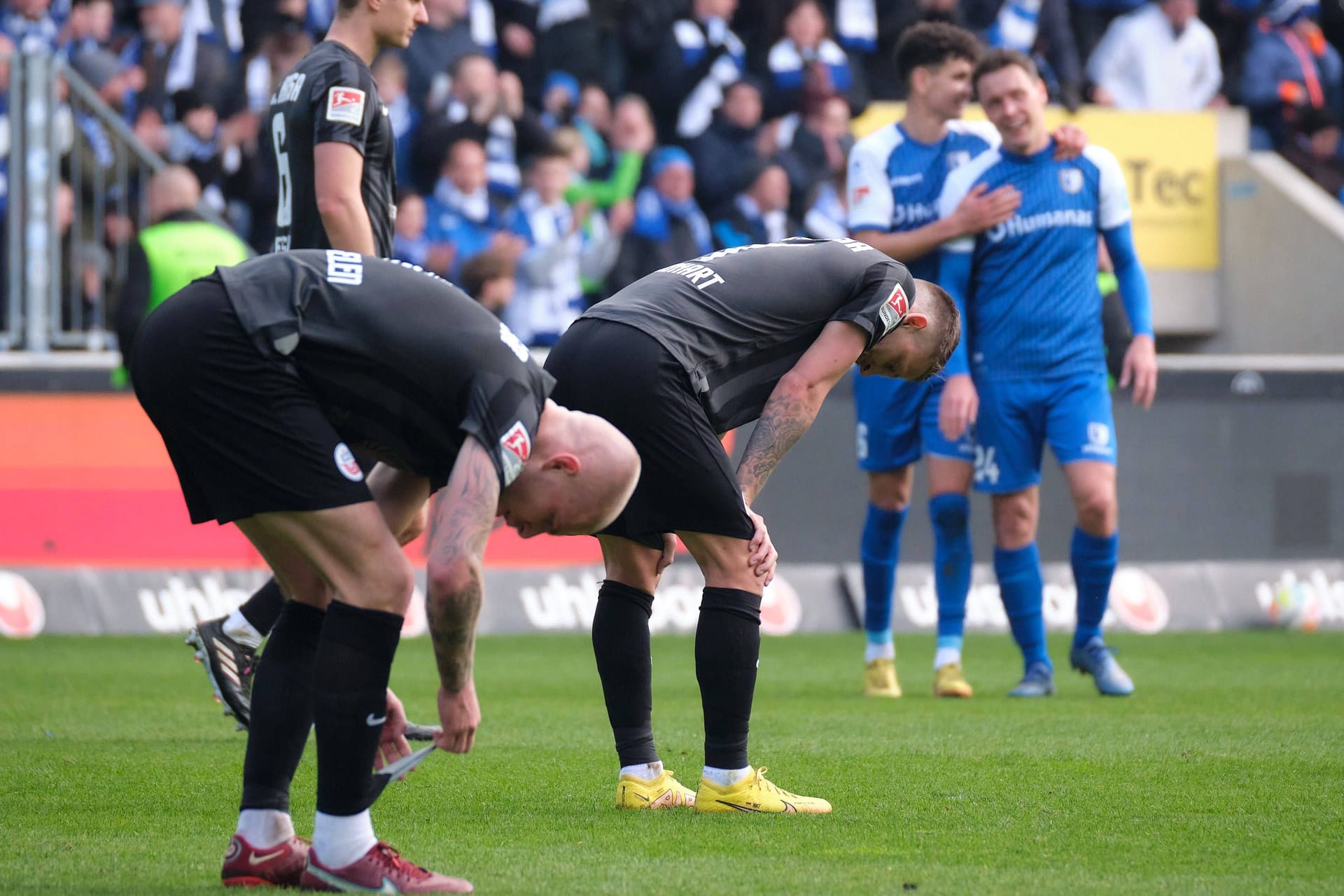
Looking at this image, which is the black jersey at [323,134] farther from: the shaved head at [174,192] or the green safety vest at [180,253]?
the shaved head at [174,192]

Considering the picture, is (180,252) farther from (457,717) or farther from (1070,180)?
(457,717)

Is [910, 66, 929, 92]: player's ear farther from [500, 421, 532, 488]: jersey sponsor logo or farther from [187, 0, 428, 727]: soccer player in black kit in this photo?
[500, 421, 532, 488]: jersey sponsor logo

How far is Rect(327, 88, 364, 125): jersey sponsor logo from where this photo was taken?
17.8 ft

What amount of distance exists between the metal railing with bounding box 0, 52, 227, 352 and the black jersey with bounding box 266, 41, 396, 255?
6308 millimetres

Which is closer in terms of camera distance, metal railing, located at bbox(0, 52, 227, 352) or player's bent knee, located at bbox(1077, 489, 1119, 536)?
player's bent knee, located at bbox(1077, 489, 1119, 536)

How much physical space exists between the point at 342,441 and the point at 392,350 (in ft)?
0.87

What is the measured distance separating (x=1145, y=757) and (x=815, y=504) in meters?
5.96

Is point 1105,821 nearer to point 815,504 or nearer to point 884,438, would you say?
point 884,438

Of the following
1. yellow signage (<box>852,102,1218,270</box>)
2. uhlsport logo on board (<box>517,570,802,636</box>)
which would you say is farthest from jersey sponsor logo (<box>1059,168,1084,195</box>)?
yellow signage (<box>852,102,1218,270</box>)

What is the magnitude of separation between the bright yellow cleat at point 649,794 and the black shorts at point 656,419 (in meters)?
0.69

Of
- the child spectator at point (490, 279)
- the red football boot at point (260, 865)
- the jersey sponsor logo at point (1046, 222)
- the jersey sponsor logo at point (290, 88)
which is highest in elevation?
the jersey sponsor logo at point (290, 88)

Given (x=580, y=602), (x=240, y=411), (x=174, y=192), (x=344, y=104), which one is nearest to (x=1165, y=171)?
(x=580, y=602)

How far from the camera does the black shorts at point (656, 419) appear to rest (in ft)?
15.0

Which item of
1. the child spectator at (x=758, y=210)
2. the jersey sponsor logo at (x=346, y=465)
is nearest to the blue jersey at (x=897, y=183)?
the jersey sponsor logo at (x=346, y=465)
